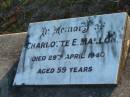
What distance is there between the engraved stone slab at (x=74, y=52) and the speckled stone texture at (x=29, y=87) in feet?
0.19

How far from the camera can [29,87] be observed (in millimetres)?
3482

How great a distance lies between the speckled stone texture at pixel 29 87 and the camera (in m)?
3.09

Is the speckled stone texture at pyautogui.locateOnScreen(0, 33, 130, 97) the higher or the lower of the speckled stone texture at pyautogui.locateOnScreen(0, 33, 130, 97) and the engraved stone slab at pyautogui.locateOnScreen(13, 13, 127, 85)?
the lower

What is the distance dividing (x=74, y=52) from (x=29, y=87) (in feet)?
1.51

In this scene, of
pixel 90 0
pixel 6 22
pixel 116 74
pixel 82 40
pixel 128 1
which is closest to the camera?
pixel 116 74

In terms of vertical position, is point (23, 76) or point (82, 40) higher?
point (82, 40)

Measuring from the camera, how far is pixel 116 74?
3033 mm

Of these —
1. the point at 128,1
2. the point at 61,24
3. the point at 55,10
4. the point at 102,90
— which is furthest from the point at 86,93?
the point at 55,10

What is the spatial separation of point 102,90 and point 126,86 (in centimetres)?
17

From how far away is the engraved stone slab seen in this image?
315cm

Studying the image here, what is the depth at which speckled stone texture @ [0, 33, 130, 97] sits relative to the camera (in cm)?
309

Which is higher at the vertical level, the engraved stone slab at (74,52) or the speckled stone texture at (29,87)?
the engraved stone slab at (74,52)

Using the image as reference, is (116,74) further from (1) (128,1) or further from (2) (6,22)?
(2) (6,22)

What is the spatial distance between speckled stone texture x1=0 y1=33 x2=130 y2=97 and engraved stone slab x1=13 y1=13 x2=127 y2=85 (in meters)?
0.06
